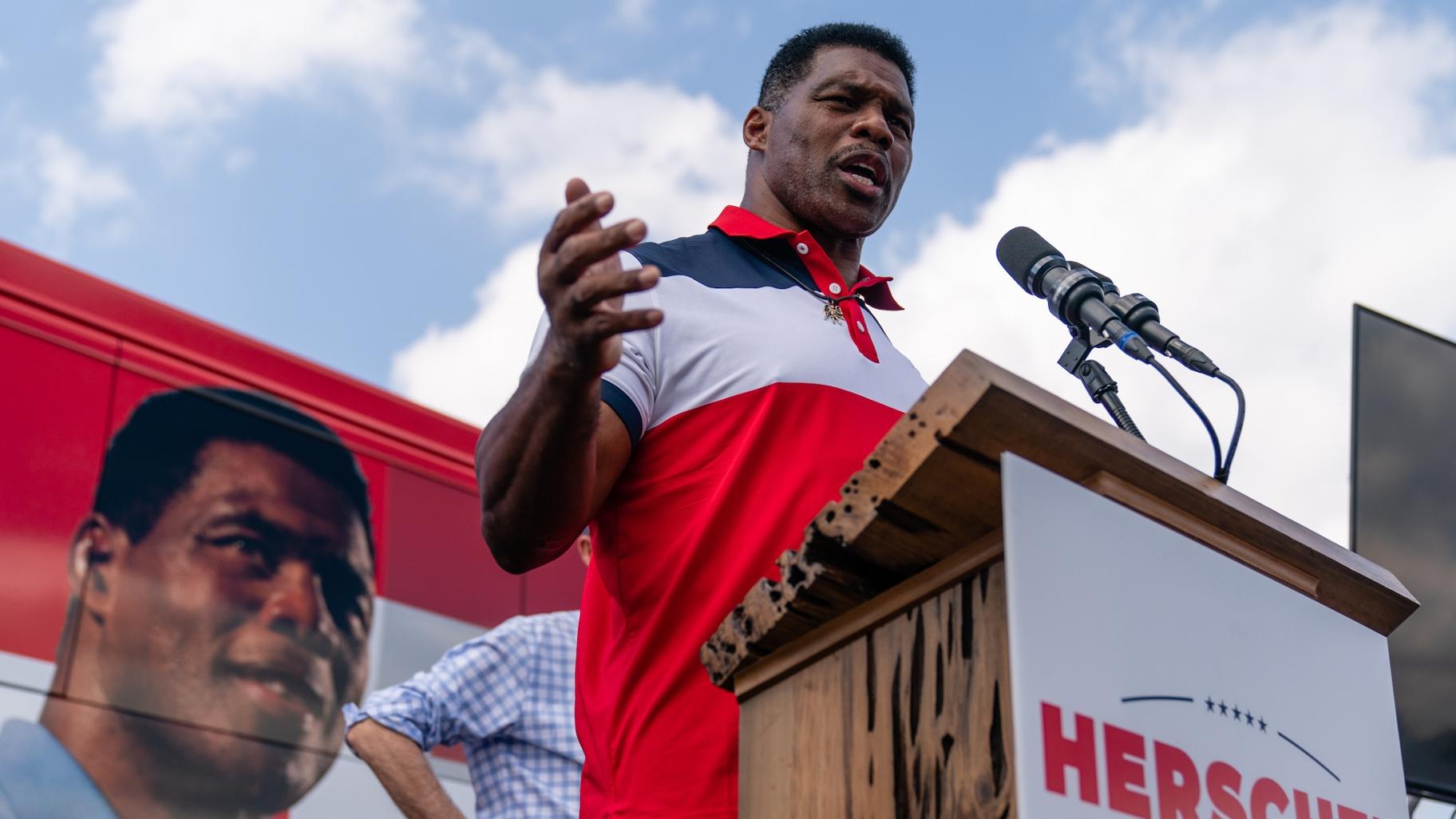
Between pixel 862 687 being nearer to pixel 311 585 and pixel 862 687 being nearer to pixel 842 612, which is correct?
pixel 842 612

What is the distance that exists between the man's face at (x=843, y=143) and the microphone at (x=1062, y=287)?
283mm

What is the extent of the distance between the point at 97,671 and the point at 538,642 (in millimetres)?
1623

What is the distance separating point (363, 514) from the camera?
558cm

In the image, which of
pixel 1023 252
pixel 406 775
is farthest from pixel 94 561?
pixel 1023 252

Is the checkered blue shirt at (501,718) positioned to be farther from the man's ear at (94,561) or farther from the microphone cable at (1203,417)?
the microphone cable at (1203,417)

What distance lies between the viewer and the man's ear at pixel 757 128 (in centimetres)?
279

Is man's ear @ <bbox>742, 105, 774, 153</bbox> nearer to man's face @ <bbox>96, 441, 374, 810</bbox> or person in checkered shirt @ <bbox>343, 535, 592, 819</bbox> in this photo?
person in checkered shirt @ <bbox>343, 535, 592, 819</bbox>

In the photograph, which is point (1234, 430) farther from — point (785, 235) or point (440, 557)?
point (440, 557)

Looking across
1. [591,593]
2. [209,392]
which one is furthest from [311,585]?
[591,593]

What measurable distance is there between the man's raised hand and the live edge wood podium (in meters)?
0.28

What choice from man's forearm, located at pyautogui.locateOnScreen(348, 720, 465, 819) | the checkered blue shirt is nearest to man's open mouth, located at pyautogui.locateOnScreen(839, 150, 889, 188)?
the checkered blue shirt

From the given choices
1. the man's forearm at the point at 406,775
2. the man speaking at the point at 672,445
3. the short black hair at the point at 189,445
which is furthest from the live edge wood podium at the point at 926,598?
the short black hair at the point at 189,445

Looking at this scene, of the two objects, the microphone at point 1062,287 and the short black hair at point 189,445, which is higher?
the short black hair at point 189,445

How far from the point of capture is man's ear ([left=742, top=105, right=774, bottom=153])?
9.14 ft
